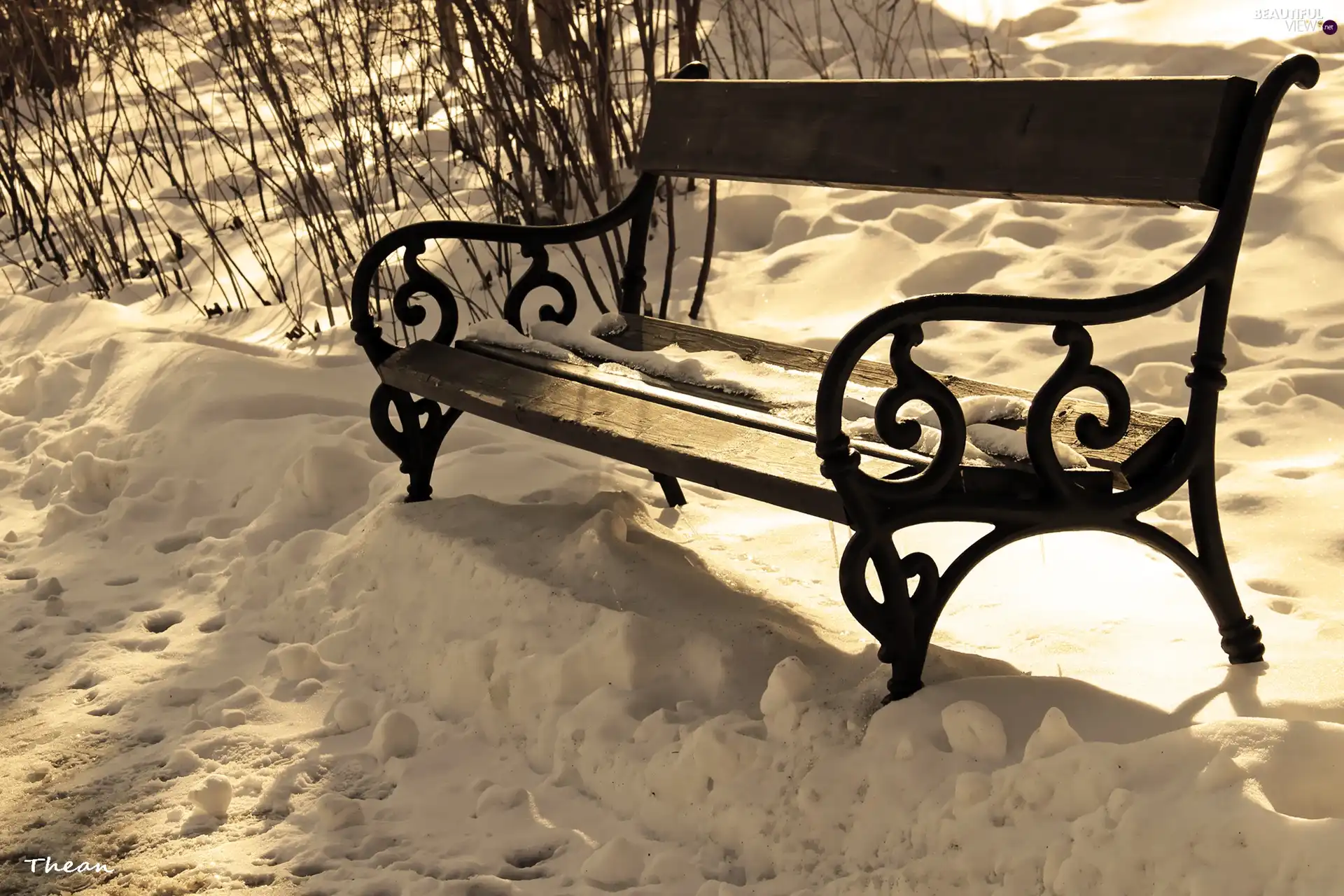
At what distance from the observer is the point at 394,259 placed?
17.6ft

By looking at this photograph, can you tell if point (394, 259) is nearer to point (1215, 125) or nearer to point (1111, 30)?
point (1111, 30)

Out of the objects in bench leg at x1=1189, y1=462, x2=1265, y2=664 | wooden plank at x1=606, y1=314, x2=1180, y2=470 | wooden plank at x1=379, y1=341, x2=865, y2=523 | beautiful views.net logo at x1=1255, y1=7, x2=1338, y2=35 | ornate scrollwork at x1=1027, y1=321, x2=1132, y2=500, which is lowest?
bench leg at x1=1189, y1=462, x2=1265, y2=664

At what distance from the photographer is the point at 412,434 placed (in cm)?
318

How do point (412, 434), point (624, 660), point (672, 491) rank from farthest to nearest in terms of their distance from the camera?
point (672, 491) < point (412, 434) < point (624, 660)

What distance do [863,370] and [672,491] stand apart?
74 cm

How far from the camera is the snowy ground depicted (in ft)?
6.11

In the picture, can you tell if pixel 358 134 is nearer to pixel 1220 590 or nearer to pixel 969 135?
pixel 969 135

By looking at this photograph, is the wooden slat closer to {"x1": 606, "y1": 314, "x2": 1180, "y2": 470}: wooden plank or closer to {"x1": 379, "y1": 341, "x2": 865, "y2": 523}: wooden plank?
{"x1": 379, "y1": 341, "x2": 865, "y2": 523}: wooden plank

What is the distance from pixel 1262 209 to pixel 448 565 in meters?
2.97

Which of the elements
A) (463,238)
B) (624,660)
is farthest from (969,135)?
(463,238)

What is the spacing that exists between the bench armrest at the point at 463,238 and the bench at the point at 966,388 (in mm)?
339

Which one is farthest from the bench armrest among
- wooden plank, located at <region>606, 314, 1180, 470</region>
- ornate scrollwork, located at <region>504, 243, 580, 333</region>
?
wooden plank, located at <region>606, 314, 1180, 470</region>

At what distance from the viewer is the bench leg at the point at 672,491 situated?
3.28 metres

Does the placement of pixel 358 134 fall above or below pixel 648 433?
above
